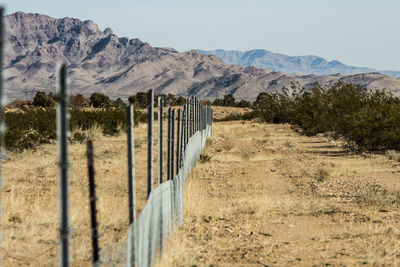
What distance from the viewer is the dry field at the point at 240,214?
712 cm

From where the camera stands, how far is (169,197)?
7.74 meters

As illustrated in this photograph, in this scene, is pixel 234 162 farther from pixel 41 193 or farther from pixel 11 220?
pixel 11 220

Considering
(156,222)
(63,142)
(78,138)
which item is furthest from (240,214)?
(78,138)

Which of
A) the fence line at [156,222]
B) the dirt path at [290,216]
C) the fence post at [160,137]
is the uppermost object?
the fence post at [160,137]

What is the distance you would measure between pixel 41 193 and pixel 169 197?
4.98 metres

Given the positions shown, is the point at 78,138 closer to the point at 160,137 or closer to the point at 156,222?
the point at 160,137

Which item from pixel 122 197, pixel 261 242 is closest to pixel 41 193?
pixel 122 197

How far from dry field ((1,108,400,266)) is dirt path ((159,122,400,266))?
0.02 metres

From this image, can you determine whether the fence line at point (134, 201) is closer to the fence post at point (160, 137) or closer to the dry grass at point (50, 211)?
the fence post at point (160, 137)

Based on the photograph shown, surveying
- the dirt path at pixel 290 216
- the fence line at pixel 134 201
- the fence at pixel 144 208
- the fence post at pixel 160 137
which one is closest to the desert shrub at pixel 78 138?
the dirt path at pixel 290 216

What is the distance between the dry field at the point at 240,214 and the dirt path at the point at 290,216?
0.02 metres

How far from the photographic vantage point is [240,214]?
33.3 ft

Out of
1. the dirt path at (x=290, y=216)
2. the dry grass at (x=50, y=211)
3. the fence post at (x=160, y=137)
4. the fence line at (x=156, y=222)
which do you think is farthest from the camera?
the fence post at (x=160, y=137)

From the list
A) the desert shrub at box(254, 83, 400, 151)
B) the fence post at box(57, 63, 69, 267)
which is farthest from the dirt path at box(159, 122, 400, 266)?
the desert shrub at box(254, 83, 400, 151)
